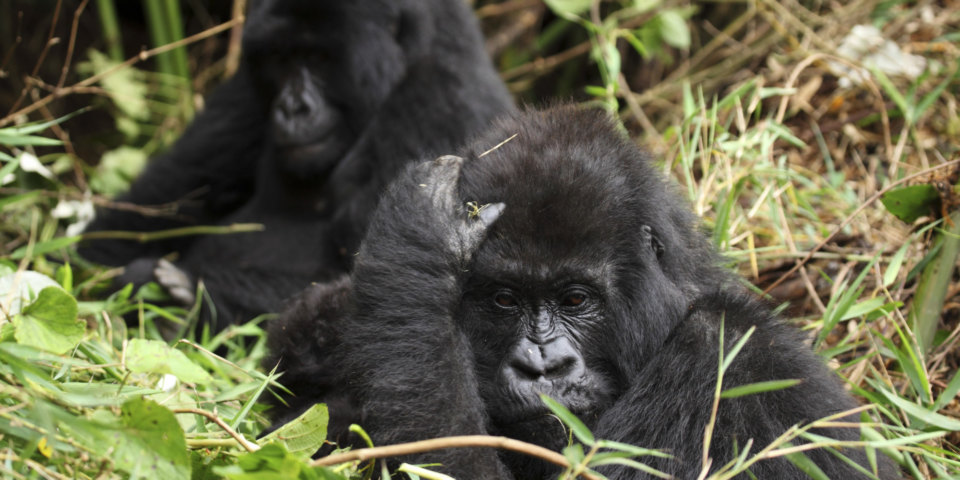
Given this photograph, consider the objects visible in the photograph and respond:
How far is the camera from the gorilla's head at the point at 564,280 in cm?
227

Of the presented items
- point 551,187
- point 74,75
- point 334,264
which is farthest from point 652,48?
point 74,75

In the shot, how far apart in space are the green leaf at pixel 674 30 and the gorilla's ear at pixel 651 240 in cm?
289

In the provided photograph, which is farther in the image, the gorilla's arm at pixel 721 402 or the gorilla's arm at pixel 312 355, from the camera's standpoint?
the gorilla's arm at pixel 312 355

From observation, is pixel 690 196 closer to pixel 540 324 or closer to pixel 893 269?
pixel 893 269

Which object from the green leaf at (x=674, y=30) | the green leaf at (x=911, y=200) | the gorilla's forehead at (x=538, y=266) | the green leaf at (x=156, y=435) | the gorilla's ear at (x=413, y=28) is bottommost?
the green leaf at (x=156, y=435)

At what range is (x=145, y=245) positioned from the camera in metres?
5.15

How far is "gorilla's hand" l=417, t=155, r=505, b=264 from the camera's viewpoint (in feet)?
7.56

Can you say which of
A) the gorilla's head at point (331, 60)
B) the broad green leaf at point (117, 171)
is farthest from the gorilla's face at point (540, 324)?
the broad green leaf at point (117, 171)

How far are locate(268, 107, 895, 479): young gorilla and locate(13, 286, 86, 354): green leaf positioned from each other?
65 centimetres

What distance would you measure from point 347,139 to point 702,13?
335 cm

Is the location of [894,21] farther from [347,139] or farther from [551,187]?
[551,187]

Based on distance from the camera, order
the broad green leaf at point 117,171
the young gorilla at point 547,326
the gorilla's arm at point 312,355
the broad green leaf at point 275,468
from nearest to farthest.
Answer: the broad green leaf at point 275,468, the young gorilla at point 547,326, the gorilla's arm at point 312,355, the broad green leaf at point 117,171

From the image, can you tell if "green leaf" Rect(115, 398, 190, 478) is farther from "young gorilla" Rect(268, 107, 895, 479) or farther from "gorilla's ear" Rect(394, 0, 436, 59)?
"gorilla's ear" Rect(394, 0, 436, 59)

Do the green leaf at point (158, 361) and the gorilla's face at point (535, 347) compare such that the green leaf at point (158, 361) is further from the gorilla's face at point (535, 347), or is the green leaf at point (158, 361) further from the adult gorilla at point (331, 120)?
the adult gorilla at point (331, 120)
